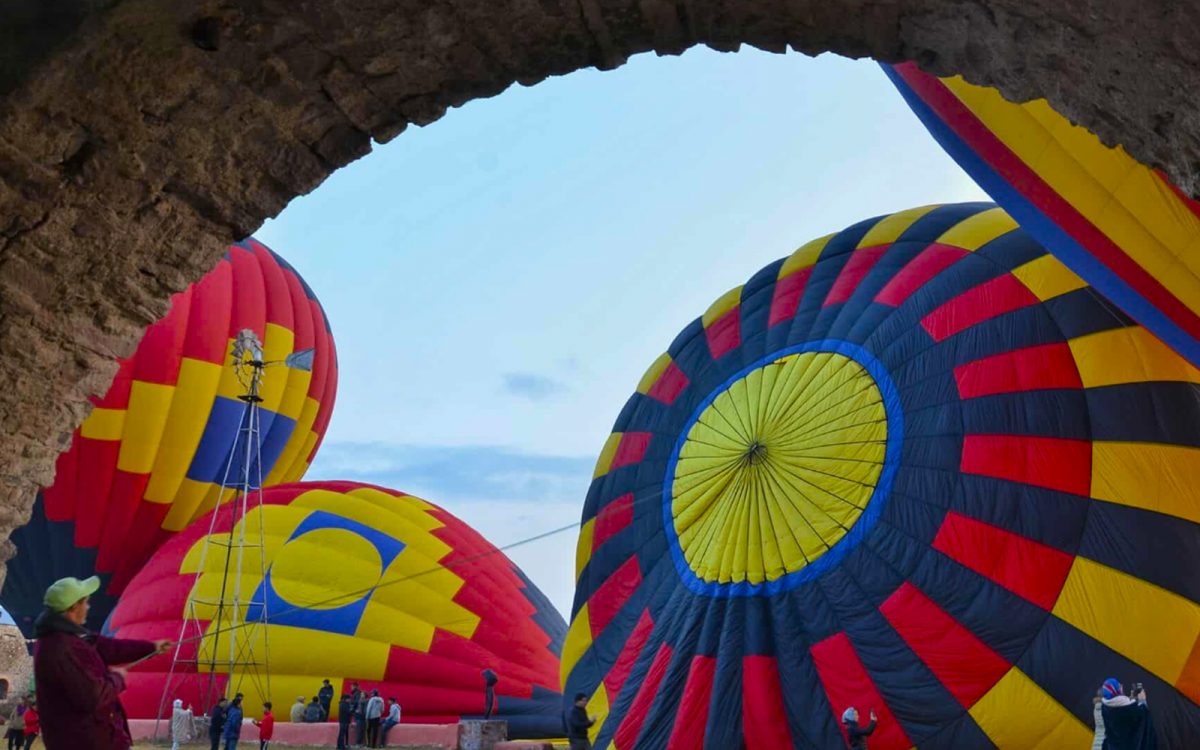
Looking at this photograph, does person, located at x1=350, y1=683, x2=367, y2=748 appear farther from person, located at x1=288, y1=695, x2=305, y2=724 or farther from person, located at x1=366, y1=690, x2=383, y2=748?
person, located at x1=288, y1=695, x2=305, y2=724

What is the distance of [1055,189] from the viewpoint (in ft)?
19.0

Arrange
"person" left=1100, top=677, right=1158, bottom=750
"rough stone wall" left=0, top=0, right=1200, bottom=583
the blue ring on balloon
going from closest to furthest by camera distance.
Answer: "rough stone wall" left=0, top=0, right=1200, bottom=583 → "person" left=1100, top=677, right=1158, bottom=750 → the blue ring on balloon

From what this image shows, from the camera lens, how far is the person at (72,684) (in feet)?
8.13

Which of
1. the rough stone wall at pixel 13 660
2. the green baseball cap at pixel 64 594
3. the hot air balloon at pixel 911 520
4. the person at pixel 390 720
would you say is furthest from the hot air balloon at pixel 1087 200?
the rough stone wall at pixel 13 660

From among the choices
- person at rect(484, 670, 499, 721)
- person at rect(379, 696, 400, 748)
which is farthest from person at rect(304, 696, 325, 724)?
person at rect(484, 670, 499, 721)

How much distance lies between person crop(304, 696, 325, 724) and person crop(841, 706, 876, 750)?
6.83 metres

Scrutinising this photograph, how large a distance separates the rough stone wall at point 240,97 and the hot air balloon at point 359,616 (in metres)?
9.53

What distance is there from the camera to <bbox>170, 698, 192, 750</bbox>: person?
1078 cm

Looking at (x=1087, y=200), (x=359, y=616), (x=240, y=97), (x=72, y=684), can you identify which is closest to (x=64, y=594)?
(x=72, y=684)

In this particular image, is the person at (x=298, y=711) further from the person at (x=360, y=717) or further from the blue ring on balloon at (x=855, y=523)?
the blue ring on balloon at (x=855, y=523)

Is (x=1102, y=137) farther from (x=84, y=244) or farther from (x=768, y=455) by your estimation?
(x=768, y=455)

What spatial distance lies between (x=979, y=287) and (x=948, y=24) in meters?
5.92

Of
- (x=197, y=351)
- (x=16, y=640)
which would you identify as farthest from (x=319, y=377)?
(x=16, y=640)

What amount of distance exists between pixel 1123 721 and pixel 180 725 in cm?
921
